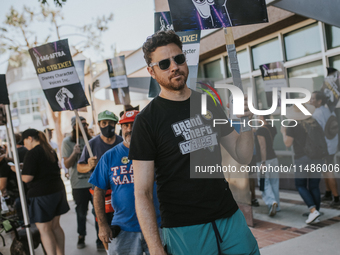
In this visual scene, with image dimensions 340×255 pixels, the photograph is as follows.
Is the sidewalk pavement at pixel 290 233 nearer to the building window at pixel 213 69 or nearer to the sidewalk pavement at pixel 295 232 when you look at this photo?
the sidewalk pavement at pixel 295 232

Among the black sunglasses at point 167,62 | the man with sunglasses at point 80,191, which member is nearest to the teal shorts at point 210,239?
the black sunglasses at point 167,62

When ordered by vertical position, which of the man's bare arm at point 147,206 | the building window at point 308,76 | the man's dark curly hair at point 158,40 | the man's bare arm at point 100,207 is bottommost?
the man's bare arm at point 100,207

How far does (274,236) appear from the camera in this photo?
5.11 meters

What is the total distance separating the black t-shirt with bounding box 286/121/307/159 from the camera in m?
5.49

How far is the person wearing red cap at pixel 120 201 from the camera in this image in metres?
3.10

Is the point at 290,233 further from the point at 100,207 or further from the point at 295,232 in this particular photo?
the point at 100,207

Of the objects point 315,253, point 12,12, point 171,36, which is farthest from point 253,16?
point 12,12

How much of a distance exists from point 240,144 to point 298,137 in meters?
3.67

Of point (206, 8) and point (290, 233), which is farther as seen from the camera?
point (290, 233)

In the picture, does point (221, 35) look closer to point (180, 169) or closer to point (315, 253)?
point (315, 253)

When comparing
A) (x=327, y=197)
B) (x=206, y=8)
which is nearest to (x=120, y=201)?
(x=206, y=8)

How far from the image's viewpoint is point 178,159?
199 centimetres

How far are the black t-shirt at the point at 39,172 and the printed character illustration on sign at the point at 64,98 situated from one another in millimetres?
748

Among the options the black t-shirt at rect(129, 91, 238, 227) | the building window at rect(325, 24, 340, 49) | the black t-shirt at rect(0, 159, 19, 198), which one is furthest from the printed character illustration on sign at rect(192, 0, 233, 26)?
the black t-shirt at rect(0, 159, 19, 198)
